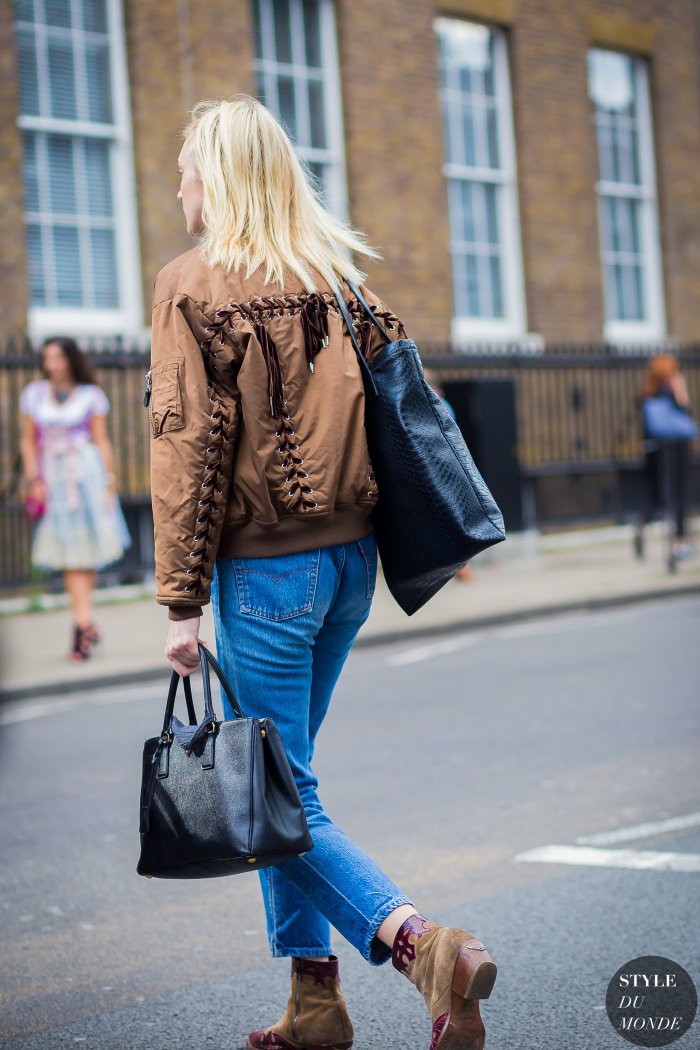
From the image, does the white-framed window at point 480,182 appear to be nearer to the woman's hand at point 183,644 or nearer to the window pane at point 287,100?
the window pane at point 287,100

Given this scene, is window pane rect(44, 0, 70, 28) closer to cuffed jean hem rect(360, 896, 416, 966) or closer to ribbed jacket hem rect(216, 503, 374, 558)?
ribbed jacket hem rect(216, 503, 374, 558)

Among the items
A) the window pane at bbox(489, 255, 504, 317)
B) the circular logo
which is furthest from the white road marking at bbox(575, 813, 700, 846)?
the window pane at bbox(489, 255, 504, 317)

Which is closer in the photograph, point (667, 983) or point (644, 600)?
point (667, 983)

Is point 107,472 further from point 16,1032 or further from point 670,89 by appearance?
point 670,89

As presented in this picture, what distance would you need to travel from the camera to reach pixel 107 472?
387 inches

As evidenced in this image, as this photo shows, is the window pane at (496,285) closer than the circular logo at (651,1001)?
No

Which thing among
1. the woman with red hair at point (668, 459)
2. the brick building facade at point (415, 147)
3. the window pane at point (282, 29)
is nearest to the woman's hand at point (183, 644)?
the brick building facade at point (415, 147)

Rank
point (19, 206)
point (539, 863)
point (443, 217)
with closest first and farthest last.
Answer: point (539, 863) → point (19, 206) → point (443, 217)

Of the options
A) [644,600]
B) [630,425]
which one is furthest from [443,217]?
[644,600]

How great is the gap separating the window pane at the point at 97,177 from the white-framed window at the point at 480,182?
4.54m

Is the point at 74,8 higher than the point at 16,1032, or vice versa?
the point at 74,8

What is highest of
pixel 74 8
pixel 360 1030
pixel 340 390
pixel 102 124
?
pixel 74 8

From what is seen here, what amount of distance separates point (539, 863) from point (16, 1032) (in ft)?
6.25

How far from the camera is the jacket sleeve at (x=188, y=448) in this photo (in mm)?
2852
